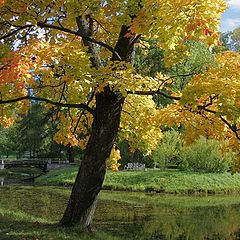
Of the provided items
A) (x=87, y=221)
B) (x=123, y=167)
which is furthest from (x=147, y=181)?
(x=87, y=221)

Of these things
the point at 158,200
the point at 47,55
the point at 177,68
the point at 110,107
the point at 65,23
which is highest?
the point at 177,68

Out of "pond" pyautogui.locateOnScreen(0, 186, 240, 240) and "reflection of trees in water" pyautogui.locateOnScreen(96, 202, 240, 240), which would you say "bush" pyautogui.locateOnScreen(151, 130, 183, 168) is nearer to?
"pond" pyautogui.locateOnScreen(0, 186, 240, 240)

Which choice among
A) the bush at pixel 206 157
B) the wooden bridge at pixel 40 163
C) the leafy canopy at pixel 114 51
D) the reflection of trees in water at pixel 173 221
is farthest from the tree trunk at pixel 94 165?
the wooden bridge at pixel 40 163

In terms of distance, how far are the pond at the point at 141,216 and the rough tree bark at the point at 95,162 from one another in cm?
95

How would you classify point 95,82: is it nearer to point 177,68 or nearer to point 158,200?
point 158,200

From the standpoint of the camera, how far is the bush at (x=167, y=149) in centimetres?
3622

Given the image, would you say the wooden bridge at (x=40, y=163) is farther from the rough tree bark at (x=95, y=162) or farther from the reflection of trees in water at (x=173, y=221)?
the rough tree bark at (x=95, y=162)

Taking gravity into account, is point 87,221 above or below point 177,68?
below

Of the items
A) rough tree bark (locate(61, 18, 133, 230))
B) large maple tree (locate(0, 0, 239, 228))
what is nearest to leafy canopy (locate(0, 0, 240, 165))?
large maple tree (locate(0, 0, 239, 228))

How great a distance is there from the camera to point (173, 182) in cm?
3127

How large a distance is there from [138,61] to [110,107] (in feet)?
112

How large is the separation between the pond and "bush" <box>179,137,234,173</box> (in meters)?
6.81

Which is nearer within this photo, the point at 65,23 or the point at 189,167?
the point at 65,23

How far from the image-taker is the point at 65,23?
1134cm
